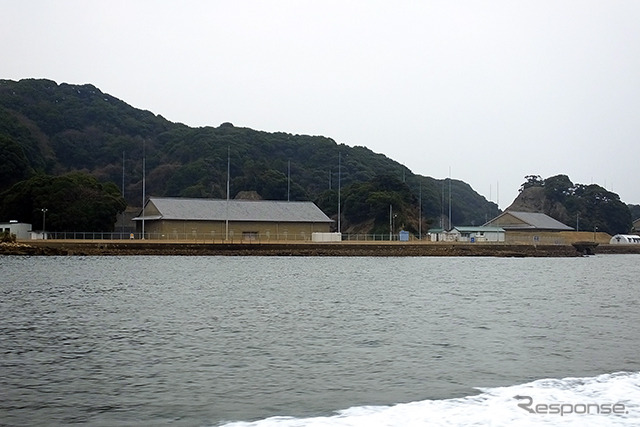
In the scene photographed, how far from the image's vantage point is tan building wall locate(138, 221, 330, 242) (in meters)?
77.2

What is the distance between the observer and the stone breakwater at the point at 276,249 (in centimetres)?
6431

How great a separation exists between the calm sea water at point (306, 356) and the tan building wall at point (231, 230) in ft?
149

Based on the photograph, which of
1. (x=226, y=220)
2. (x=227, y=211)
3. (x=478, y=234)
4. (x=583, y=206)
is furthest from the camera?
(x=583, y=206)

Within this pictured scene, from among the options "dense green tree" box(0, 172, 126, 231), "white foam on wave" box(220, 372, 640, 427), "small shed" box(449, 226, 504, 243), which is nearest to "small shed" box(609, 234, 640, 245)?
"small shed" box(449, 226, 504, 243)

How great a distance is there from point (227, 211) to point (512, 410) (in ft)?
233

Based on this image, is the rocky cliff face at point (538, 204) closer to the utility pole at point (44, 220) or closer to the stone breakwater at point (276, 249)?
the stone breakwater at point (276, 249)

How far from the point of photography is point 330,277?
43094mm

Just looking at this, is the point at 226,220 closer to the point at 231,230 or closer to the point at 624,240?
the point at 231,230

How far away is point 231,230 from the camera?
262 ft

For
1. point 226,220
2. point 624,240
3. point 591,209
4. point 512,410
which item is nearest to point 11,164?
point 226,220

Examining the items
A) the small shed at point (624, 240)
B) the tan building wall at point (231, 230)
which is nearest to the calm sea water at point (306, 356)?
the tan building wall at point (231, 230)

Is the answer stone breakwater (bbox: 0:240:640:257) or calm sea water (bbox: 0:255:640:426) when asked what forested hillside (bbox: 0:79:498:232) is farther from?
calm sea water (bbox: 0:255:640:426)

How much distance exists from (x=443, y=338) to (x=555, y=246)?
76.4 meters

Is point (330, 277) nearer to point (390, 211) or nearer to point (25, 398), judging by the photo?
point (25, 398)
